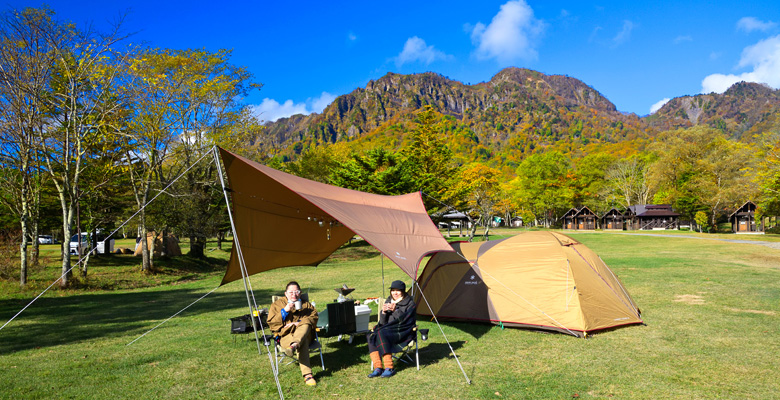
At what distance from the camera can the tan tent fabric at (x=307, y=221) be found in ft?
20.4

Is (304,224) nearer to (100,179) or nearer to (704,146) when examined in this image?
(100,179)

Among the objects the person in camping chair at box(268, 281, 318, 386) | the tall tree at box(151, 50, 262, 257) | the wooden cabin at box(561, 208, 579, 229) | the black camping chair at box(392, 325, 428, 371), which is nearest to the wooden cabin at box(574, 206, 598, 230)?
the wooden cabin at box(561, 208, 579, 229)

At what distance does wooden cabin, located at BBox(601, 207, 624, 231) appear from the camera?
6034 centimetres

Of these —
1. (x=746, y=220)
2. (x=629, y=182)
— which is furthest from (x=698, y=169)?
(x=629, y=182)

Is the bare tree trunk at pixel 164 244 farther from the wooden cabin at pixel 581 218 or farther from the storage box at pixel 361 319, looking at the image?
the wooden cabin at pixel 581 218

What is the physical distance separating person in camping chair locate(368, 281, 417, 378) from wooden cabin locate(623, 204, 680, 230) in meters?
58.8

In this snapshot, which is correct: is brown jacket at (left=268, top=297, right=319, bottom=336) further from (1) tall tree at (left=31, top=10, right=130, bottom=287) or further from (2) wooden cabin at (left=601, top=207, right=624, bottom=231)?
(2) wooden cabin at (left=601, top=207, right=624, bottom=231)

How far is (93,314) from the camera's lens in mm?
10500

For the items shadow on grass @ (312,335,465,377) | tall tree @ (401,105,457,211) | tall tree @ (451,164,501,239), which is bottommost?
shadow on grass @ (312,335,465,377)

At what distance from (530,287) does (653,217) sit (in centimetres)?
5817

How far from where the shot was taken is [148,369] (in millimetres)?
5777

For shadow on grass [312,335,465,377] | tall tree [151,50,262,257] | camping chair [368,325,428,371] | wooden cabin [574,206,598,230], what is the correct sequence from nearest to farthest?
camping chair [368,325,428,371] < shadow on grass [312,335,465,377] < tall tree [151,50,262,257] < wooden cabin [574,206,598,230]

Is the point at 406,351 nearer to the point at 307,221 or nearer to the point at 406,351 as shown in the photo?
the point at 406,351

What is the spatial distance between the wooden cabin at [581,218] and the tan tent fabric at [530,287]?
197ft
